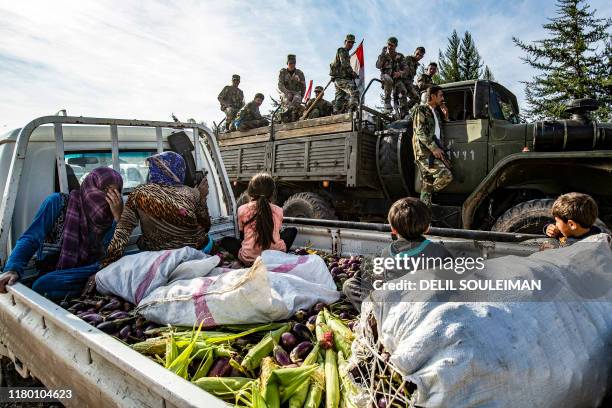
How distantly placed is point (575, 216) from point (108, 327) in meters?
2.59

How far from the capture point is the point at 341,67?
7.94m

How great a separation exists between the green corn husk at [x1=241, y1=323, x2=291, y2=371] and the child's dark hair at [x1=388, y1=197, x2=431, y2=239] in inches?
31.9

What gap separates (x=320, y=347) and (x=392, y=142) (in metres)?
4.53

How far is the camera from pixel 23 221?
277 cm

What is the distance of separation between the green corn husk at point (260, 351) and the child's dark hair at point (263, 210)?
1.20m

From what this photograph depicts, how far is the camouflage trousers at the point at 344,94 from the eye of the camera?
783 cm

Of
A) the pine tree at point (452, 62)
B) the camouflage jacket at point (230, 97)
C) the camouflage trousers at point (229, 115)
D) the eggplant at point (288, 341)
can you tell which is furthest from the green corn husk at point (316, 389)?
the pine tree at point (452, 62)


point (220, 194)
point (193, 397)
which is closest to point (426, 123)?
point (220, 194)

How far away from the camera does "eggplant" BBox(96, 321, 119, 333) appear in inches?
77.3

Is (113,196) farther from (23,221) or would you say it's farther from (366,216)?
(366,216)

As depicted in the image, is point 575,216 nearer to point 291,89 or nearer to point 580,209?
point 580,209

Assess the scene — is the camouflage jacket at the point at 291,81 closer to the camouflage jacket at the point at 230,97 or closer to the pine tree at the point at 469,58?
the camouflage jacket at the point at 230,97

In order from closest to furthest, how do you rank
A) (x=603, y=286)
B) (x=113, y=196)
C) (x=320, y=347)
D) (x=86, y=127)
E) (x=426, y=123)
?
(x=603, y=286), (x=320, y=347), (x=113, y=196), (x=86, y=127), (x=426, y=123)

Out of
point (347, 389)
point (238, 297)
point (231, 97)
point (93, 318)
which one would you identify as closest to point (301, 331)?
point (238, 297)
